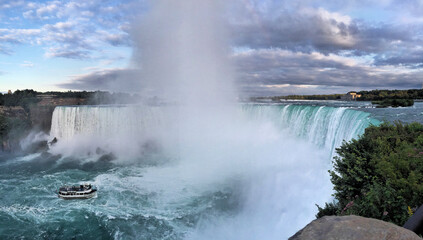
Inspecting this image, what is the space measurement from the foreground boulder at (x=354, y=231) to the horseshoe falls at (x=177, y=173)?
44.3 ft

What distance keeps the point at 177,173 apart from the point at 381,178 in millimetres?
22984

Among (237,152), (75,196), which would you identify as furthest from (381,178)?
(237,152)

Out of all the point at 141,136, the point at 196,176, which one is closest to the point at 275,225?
the point at 196,176

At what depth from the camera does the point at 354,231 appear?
13.0ft

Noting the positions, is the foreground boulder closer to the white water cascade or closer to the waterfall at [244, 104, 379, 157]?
the waterfall at [244, 104, 379, 157]

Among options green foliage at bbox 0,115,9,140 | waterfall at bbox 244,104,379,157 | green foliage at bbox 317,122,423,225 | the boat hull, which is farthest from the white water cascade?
green foliage at bbox 0,115,9,140

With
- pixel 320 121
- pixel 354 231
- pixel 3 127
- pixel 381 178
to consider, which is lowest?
→ pixel 3 127

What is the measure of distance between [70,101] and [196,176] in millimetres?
68058

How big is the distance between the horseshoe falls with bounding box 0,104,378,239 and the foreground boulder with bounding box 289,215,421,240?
531 inches

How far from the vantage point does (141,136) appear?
4641 centimetres

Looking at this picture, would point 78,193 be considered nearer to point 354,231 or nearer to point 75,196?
point 75,196

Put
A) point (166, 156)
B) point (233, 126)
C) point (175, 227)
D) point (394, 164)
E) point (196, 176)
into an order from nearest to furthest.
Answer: point (394, 164) → point (175, 227) → point (196, 176) → point (166, 156) → point (233, 126)

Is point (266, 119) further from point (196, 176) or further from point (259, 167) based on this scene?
point (196, 176)

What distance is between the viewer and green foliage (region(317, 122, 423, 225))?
27.7 ft
